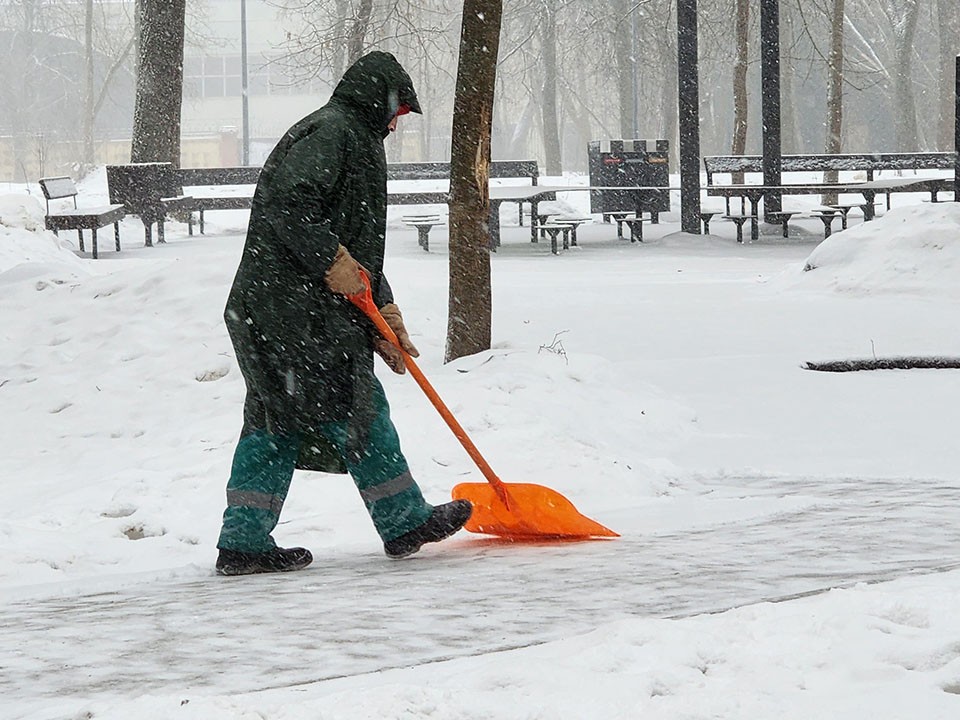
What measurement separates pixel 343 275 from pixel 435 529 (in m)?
0.94

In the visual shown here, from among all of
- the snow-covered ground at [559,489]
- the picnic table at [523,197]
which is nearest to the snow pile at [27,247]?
the snow-covered ground at [559,489]

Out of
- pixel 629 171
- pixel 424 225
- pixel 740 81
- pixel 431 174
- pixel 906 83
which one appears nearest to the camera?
pixel 424 225

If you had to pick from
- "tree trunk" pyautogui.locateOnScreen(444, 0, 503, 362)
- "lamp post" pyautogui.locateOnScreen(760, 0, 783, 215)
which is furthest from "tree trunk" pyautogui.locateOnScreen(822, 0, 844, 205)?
"tree trunk" pyautogui.locateOnScreen(444, 0, 503, 362)

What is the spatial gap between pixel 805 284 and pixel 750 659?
8.93 m

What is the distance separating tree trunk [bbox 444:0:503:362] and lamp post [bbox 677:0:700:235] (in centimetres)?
976

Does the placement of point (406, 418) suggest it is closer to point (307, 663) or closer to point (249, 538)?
point (249, 538)

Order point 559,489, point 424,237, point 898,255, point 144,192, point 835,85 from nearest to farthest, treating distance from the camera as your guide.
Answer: point 559,489, point 898,255, point 424,237, point 144,192, point 835,85

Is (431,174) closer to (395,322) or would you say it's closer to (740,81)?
(740,81)

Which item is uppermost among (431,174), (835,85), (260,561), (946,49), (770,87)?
(946,49)

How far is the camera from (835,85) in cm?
2414

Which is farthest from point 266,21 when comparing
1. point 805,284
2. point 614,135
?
point 805,284

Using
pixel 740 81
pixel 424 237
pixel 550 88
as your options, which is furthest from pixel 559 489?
pixel 550 88

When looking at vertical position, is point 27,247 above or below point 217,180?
below

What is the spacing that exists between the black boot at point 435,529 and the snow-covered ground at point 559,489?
0.09 metres
